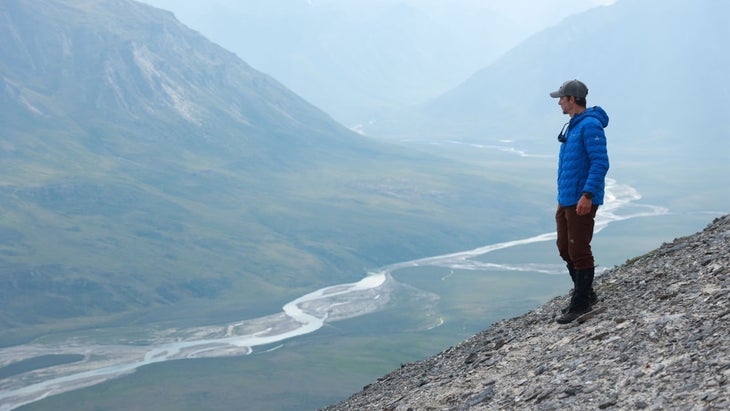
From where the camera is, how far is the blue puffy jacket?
56.9 ft

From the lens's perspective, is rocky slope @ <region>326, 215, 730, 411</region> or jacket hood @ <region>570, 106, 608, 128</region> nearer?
rocky slope @ <region>326, 215, 730, 411</region>

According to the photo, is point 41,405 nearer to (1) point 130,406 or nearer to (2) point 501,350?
(1) point 130,406

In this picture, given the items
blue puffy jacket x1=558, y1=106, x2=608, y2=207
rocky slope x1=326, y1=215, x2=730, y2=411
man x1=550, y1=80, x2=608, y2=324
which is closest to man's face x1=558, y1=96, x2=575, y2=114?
man x1=550, y1=80, x2=608, y2=324

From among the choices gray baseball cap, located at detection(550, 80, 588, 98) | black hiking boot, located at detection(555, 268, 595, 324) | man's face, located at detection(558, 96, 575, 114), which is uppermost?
gray baseball cap, located at detection(550, 80, 588, 98)

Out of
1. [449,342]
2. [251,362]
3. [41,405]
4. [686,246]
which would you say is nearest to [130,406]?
[41,405]

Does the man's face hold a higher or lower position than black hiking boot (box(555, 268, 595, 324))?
higher

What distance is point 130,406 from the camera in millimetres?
141750

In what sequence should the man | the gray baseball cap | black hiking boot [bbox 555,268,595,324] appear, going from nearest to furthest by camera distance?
the man, the gray baseball cap, black hiking boot [bbox 555,268,595,324]

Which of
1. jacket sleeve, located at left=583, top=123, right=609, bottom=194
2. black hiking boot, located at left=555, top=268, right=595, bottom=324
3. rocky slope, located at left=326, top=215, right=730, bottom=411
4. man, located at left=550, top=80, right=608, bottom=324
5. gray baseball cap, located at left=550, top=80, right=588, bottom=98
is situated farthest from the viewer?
black hiking boot, located at left=555, top=268, right=595, bottom=324

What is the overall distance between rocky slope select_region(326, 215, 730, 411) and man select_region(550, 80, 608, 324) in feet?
4.07

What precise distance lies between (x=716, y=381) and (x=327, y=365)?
5929 inches

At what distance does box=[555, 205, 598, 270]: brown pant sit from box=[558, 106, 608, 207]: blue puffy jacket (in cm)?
23

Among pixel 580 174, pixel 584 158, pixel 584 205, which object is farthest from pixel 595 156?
pixel 584 205

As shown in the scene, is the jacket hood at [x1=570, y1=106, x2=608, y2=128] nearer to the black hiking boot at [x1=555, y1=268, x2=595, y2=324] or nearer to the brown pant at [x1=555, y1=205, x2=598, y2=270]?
the brown pant at [x1=555, y1=205, x2=598, y2=270]
